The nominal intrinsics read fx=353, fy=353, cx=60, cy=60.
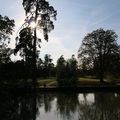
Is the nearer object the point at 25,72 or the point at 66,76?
the point at 25,72

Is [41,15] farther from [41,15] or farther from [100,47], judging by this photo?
[100,47]

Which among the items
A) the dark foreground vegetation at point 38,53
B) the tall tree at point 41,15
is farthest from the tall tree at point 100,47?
the tall tree at point 41,15

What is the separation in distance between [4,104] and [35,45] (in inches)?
929

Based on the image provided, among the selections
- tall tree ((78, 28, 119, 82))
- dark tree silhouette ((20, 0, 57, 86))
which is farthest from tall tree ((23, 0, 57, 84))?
tall tree ((78, 28, 119, 82))

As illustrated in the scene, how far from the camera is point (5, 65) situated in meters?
39.2

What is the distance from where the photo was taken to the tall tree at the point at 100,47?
3354 inches

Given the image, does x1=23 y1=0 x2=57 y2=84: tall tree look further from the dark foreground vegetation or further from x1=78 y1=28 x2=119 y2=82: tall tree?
x1=78 y1=28 x2=119 y2=82: tall tree

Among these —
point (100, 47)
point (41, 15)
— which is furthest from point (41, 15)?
point (100, 47)

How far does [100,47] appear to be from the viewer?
281 ft

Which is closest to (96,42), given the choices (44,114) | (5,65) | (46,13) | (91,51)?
(91,51)

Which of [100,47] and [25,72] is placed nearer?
[25,72]

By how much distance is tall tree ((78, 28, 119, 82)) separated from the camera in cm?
8519

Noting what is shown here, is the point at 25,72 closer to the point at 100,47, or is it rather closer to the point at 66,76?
the point at 66,76

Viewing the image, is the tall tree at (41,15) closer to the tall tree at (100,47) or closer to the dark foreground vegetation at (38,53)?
the dark foreground vegetation at (38,53)
